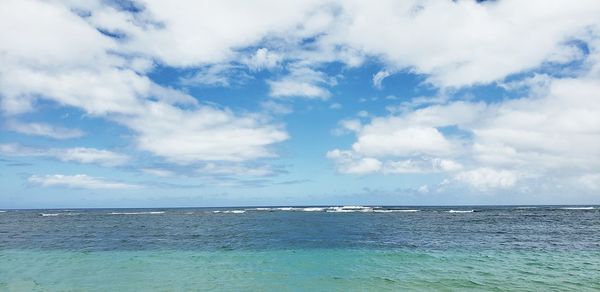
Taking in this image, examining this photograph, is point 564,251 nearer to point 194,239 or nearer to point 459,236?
point 459,236

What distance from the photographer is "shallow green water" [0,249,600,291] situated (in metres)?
20.0

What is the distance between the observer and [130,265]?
85.9ft

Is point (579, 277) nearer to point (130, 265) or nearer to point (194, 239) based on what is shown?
point (130, 265)

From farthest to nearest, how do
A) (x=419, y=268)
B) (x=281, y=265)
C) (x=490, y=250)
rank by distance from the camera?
(x=490, y=250), (x=281, y=265), (x=419, y=268)

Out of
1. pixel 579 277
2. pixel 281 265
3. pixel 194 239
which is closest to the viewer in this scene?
pixel 579 277

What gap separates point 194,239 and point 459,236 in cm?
2799

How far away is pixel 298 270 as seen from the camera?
79.4ft

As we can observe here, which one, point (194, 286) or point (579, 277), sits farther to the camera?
point (579, 277)

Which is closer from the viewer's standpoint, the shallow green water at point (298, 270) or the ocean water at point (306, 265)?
the shallow green water at point (298, 270)

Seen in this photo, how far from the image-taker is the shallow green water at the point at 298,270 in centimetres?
2000

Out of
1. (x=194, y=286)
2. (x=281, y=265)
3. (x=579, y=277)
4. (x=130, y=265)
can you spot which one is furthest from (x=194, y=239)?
(x=579, y=277)

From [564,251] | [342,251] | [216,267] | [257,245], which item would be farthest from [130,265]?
[564,251]

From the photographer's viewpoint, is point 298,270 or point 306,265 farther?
point 306,265

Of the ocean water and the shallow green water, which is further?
the ocean water
